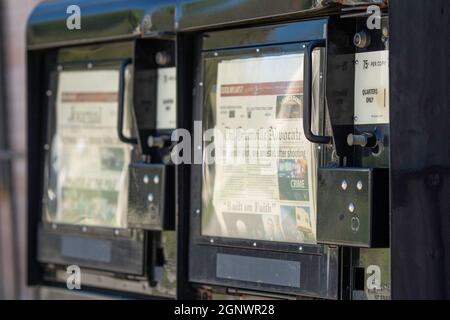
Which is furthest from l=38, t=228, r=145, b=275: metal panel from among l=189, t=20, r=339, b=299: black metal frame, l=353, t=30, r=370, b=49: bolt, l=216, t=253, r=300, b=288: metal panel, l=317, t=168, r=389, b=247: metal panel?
l=353, t=30, r=370, b=49: bolt

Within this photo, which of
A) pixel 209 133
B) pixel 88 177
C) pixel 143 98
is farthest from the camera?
pixel 88 177

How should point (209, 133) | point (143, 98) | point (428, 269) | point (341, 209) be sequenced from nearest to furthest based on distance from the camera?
point (428, 269), point (341, 209), point (209, 133), point (143, 98)

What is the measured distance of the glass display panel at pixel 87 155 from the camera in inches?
179

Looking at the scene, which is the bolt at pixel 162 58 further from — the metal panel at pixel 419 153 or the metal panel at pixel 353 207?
the metal panel at pixel 419 153

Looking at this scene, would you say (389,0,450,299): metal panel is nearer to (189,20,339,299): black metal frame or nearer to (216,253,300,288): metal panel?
(189,20,339,299): black metal frame

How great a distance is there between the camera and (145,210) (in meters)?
4.32

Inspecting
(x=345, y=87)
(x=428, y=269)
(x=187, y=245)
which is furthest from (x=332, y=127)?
(x=187, y=245)

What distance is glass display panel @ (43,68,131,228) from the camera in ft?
14.9

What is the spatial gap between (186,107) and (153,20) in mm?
377

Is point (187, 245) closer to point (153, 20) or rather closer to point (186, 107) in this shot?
point (186, 107)

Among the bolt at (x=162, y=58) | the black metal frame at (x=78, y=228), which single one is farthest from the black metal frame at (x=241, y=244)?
the black metal frame at (x=78, y=228)

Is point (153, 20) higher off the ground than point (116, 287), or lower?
higher

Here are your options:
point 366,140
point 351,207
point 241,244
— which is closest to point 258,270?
point 241,244

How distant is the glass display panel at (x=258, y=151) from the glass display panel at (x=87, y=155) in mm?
566
